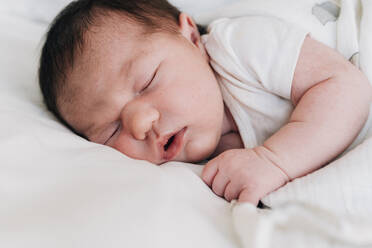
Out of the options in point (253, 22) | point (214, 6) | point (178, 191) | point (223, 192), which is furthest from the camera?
point (214, 6)

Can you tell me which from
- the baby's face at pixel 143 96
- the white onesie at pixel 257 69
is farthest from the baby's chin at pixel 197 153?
the white onesie at pixel 257 69

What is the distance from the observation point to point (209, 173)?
83cm

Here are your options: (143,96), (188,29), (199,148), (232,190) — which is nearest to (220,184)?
(232,190)

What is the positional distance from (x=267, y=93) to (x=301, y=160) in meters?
0.25

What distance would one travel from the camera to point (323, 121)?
86 cm

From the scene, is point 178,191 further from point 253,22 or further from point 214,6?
point 214,6

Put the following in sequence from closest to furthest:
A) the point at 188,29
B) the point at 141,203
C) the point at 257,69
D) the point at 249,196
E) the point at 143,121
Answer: the point at 141,203 → the point at 249,196 → the point at 143,121 → the point at 257,69 → the point at 188,29

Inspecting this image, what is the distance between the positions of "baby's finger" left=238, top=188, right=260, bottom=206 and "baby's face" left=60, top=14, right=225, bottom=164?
0.22 metres

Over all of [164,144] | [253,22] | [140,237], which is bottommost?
[164,144]

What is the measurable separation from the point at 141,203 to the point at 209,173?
249 millimetres

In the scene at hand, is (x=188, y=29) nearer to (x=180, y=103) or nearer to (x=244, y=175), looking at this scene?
(x=180, y=103)

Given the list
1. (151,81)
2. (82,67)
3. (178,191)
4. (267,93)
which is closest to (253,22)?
(267,93)

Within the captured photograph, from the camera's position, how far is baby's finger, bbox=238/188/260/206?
0.74 metres

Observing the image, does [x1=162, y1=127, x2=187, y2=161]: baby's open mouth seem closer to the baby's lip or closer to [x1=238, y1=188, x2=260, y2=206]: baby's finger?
the baby's lip
